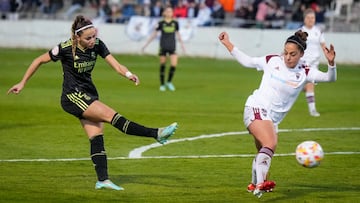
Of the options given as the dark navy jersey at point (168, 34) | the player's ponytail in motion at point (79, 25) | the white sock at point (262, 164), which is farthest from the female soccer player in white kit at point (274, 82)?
the dark navy jersey at point (168, 34)

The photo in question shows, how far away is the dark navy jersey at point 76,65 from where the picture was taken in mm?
12125

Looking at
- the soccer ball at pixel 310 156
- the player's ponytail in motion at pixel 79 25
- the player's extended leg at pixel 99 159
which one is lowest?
the player's extended leg at pixel 99 159

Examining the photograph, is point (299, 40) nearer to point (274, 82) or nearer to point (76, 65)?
point (274, 82)

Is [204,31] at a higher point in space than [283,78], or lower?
lower

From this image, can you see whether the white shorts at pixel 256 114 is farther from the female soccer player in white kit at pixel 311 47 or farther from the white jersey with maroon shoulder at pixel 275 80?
the female soccer player in white kit at pixel 311 47

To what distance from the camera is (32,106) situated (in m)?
23.1

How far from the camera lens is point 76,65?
39.8 ft

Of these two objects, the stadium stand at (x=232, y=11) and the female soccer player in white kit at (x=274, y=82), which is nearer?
the female soccer player in white kit at (x=274, y=82)

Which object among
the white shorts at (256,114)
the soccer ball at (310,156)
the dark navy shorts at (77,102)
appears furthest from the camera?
the dark navy shorts at (77,102)

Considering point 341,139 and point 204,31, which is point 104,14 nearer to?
point 204,31

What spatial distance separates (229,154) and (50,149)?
316 centimetres

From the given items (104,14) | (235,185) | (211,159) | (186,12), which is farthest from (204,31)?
(235,185)

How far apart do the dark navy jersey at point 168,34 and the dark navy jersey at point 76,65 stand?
1708 centimetres

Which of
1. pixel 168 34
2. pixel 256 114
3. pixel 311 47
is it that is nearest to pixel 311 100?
pixel 311 47
